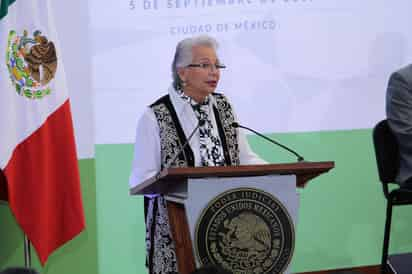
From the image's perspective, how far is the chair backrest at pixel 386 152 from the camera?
156 inches

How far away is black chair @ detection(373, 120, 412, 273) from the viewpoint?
3.95 m

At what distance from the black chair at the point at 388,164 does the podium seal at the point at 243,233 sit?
4.90 ft

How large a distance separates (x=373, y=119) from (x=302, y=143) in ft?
1.67

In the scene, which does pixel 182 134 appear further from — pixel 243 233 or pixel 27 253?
A: pixel 27 253

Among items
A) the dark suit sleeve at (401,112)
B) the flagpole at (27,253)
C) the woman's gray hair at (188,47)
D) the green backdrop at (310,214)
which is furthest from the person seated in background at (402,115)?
the flagpole at (27,253)

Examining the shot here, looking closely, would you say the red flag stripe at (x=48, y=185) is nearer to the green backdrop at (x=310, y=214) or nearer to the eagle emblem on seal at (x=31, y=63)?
the eagle emblem on seal at (x=31, y=63)

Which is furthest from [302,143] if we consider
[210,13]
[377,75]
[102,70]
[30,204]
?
[30,204]

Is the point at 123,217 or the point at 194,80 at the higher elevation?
the point at 194,80

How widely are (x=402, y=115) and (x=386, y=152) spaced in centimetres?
24

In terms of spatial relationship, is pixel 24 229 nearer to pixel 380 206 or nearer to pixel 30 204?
pixel 30 204

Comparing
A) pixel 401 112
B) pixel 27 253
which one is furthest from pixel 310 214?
pixel 27 253

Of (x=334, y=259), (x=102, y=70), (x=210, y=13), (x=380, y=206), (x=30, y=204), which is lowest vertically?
(x=334, y=259)

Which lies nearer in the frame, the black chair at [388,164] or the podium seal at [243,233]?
the podium seal at [243,233]

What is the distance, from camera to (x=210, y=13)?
4336 mm
